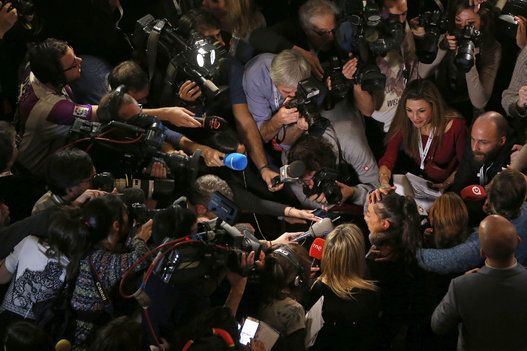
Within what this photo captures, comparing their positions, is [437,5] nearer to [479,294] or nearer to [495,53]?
[495,53]

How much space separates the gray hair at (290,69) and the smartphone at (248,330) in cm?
162

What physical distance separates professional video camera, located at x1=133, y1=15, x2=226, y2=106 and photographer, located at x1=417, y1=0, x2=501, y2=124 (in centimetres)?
144

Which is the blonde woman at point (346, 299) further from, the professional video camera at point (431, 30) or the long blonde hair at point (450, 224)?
the professional video camera at point (431, 30)

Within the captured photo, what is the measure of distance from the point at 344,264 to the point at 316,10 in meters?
1.72

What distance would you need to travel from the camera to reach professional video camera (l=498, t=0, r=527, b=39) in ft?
14.4

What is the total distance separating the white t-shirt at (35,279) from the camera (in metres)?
3.13

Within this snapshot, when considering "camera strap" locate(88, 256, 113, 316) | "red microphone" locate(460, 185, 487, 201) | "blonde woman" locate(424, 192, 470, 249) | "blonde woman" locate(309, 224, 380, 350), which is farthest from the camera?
"red microphone" locate(460, 185, 487, 201)

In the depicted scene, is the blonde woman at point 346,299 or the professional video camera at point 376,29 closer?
the blonde woman at point 346,299

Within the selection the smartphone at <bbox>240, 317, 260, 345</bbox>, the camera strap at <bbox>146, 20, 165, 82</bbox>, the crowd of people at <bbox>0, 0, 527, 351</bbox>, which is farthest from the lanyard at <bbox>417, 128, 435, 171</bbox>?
the smartphone at <bbox>240, 317, 260, 345</bbox>

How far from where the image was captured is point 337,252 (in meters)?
3.45

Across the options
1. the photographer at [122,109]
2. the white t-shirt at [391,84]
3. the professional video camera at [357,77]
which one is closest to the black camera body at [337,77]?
the professional video camera at [357,77]

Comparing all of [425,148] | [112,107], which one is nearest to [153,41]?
[112,107]

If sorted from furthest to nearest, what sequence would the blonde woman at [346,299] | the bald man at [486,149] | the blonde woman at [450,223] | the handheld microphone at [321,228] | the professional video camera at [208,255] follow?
the bald man at [486,149], the handheld microphone at [321,228], the blonde woman at [450,223], the blonde woman at [346,299], the professional video camera at [208,255]

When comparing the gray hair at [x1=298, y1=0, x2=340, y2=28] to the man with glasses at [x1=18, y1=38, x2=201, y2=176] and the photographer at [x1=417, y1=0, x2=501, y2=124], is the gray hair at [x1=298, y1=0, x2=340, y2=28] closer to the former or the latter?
the photographer at [x1=417, y1=0, x2=501, y2=124]
